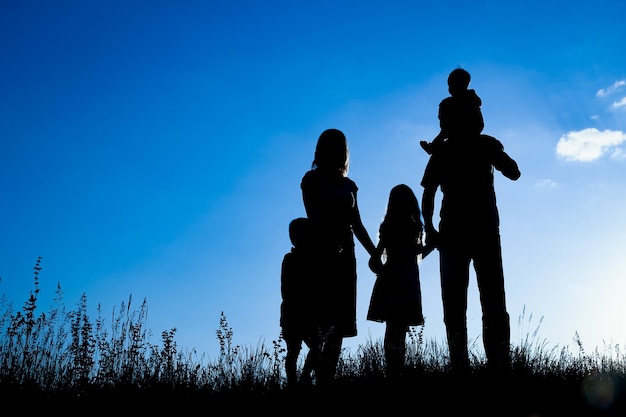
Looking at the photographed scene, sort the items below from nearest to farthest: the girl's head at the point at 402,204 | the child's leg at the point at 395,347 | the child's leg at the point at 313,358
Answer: the child's leg at the point at 313,358 < the child's leg at the point at 395,347 < the girl's head at the point at 402,204

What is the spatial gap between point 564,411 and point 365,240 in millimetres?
1964

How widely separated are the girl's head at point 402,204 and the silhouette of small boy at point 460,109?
1081mm

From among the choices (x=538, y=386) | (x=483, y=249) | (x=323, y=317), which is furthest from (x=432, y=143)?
(x=538, y=386)

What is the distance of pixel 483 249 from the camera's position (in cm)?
459

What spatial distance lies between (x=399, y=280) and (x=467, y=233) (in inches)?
53.9

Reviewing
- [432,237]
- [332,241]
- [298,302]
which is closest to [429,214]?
[432,237]

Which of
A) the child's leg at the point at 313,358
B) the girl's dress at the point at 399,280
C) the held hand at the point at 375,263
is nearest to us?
the child's leg at the point at 313,358

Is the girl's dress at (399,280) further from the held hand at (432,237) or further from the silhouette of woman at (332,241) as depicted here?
the silhouette of woman at (332,241)

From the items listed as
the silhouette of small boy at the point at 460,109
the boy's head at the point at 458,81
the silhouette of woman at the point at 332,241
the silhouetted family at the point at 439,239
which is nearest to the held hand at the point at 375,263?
the silhouetted family at the point at 439,239

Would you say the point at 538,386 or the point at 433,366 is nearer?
the point at 538,386

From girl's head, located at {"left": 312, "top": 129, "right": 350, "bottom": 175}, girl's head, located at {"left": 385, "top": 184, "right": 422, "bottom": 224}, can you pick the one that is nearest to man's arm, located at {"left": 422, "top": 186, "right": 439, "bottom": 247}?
girl's head, located at {"left": 312, "top": 129, "right": 350, "bottom": 175}

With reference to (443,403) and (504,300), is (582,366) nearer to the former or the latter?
(504,300)

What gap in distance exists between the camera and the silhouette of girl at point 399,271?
227 inches

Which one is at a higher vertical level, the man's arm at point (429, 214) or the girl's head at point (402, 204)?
the girl's head at point (402, 204)
